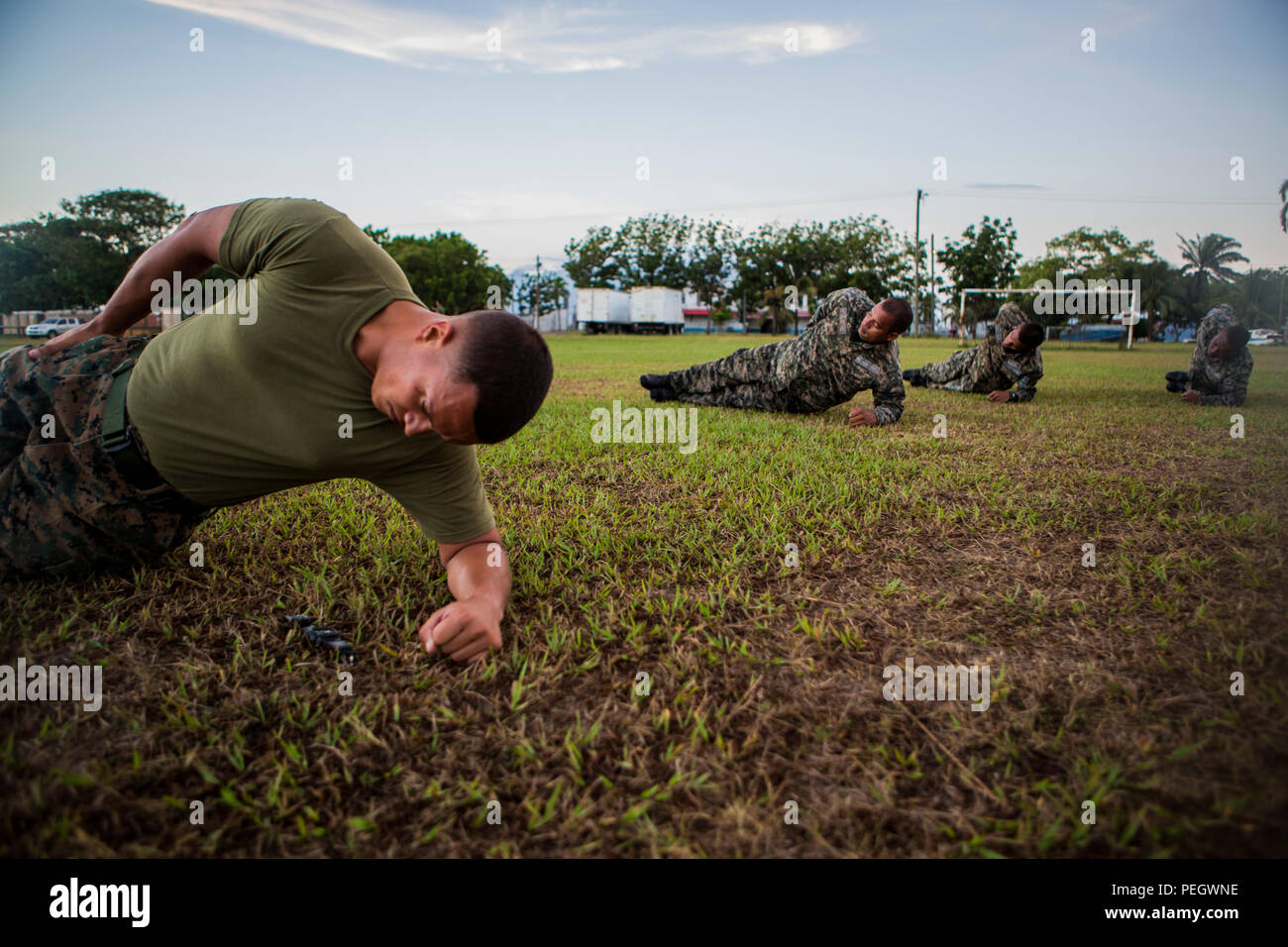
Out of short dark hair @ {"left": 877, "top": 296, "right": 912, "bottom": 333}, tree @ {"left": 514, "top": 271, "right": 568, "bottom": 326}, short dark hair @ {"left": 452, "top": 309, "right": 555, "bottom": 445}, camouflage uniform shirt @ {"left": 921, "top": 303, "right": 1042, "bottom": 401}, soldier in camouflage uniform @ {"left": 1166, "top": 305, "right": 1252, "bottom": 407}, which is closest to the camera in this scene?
short dark hair @ {"left": 452, "top": 309, "right": 555, "bottom": 445}

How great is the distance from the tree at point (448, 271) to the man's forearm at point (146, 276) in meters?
43.6

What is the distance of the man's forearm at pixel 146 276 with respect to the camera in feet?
6.90

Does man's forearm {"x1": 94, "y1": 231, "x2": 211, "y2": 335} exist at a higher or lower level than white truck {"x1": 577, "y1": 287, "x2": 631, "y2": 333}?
lower

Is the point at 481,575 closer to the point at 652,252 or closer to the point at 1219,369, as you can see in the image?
the point at 1219,369

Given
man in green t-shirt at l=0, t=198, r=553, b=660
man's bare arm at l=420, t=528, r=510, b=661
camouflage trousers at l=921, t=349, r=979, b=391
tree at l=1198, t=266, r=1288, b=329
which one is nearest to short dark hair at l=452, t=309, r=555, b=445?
man in green t-shirt at l=0, t=198, r=553, b=660

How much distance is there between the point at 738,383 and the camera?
651 centimetres

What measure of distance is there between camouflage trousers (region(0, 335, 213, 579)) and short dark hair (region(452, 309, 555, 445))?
3.73 feet

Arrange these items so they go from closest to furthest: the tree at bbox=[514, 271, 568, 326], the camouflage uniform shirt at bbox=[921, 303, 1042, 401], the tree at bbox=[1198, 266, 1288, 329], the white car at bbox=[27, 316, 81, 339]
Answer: the tree at bbox=[1198, 266, 1288, 329] → the camouflage uniform shirt at bbox=[921, 303, 1042, 401] → the white car at bbox=[27, 316, 81, 339] → the tree at bbox=[514, 271, 568, 326]

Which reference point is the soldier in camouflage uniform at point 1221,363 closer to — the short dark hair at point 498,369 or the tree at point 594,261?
the short dark hair at point 498,369

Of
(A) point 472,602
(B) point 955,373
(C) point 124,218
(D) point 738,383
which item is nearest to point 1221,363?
(B) point 955,373

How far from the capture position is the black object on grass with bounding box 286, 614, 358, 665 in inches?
72.2

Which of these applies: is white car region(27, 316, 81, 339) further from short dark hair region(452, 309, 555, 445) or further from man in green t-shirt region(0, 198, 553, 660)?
short dark hair region(452, 309, 555, 445)
